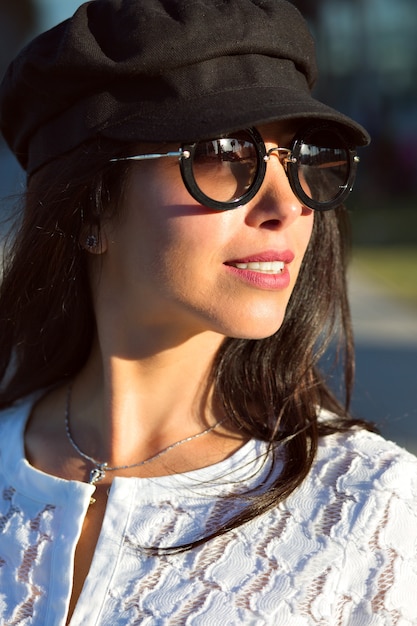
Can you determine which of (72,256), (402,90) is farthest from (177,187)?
(402,90)

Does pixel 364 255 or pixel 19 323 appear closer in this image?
pixel 19 323

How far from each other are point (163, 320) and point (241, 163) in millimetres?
412

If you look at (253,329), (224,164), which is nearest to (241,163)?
(224,164)

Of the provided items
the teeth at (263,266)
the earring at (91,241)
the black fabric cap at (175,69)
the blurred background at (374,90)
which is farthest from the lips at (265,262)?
the blurred background at (374,90)

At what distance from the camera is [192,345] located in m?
2.15

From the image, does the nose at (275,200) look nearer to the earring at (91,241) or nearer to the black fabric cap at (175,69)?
the black fabric cap at (175,69)

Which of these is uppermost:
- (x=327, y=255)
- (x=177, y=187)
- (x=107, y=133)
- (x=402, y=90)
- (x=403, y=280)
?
(x=402, y=90)

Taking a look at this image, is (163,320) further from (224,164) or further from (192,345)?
(224,164)

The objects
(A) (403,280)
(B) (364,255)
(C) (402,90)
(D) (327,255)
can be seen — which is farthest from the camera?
(C) (402,90)

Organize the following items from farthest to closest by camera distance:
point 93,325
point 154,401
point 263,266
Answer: point 93,325 → point 154,401 → point 263,266

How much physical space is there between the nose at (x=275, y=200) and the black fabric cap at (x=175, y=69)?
0.14m

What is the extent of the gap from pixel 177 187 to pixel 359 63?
16.7m

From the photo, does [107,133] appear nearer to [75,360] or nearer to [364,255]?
[75,360]

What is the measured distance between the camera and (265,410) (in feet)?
7.09
